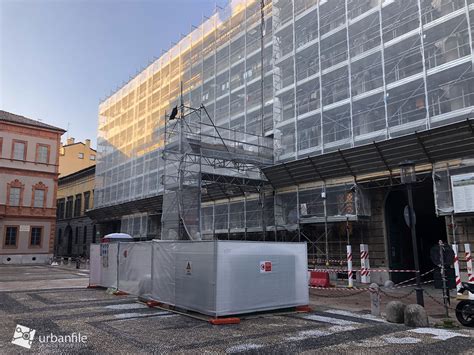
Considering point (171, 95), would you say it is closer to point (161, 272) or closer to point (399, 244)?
point (399, 244)

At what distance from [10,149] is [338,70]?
3456 cm

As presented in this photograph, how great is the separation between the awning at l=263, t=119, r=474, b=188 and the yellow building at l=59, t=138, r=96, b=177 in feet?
156

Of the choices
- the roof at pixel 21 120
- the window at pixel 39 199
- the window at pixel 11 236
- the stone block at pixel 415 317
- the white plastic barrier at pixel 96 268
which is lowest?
the stone block at pixel 415 317

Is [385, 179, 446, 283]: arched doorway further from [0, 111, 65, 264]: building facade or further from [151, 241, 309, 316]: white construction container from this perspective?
[0, 111, 65, 264]: building facade

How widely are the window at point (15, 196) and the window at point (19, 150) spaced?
3145 mm

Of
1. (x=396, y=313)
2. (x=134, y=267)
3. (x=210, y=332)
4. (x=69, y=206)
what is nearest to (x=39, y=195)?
(x=69, y=206)

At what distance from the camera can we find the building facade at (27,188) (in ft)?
133

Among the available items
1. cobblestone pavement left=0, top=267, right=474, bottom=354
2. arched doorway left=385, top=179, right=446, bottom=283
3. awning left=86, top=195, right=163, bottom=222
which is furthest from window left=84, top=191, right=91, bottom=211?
cobblestone pavement left=0, top=267, right=474, bottom=354

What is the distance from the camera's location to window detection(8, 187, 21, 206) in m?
41.2

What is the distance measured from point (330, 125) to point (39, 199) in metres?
33.9

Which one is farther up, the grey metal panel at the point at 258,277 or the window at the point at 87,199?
the window at the point at 87,199

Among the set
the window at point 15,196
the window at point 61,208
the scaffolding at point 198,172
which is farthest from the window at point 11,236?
the scaffolding at point 198,172

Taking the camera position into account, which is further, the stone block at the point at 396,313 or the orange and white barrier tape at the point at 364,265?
the orange and white barrier tape at the point at 364,265

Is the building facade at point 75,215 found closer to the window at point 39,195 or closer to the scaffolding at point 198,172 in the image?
the window at point 39,195
